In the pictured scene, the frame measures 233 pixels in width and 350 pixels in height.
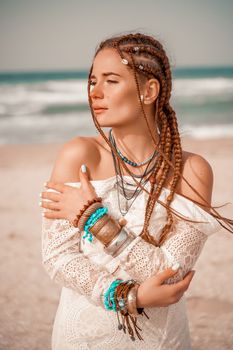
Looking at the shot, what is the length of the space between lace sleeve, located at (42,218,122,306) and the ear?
70 cm

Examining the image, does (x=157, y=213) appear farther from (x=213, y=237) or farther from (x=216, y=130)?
(x=216, y=130)

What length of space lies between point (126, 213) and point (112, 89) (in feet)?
1.91

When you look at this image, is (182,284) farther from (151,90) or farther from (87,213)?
(151,90)

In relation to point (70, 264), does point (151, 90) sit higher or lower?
higher

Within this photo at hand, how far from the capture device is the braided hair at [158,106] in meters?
2.15

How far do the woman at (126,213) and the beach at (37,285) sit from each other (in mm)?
2037

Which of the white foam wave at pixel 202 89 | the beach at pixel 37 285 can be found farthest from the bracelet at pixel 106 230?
the white foam wave at pixel 202 89

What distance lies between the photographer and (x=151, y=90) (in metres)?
2.22

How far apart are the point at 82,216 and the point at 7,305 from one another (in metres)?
3.19

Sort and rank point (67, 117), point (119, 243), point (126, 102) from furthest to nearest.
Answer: point (67, 117) < point (126, 102) < point (119, 243)

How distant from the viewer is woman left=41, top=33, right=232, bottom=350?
2029mm

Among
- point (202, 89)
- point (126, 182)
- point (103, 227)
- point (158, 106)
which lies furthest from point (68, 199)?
point (202, 89)

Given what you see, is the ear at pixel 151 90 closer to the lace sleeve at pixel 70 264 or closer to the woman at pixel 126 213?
the woman at pixel 126 213

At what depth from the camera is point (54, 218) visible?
2111mm
